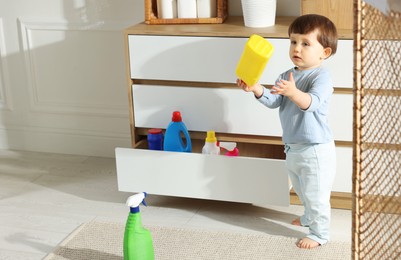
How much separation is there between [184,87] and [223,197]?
0.42 meters

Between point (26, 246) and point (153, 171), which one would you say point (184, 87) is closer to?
point (153, 171)

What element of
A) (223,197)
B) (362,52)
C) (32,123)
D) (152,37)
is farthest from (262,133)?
(32,123)

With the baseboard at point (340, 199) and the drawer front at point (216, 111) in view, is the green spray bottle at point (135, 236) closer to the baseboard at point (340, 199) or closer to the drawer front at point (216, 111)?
the drawer front at point (216, 111)

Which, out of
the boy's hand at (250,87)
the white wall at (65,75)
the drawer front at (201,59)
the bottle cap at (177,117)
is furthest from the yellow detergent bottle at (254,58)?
the white wall at (65,75)

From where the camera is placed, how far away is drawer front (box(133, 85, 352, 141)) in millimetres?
2525

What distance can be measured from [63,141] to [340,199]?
4.42 feet

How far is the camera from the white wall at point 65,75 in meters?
3.13

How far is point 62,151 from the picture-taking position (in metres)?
3.38

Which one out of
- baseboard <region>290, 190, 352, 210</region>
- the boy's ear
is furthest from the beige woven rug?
the boy's ear

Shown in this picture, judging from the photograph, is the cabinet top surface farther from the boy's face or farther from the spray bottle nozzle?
the spray bottle nozzle

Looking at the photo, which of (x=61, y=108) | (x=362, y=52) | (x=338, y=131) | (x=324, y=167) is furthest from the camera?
(x=61, y=108)

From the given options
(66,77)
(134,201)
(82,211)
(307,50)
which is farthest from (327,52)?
(66,77)

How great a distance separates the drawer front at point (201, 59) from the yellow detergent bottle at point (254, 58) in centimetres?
28

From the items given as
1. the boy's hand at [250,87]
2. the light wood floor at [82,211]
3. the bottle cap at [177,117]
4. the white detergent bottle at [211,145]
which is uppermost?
the boy's hand at [250,87]
